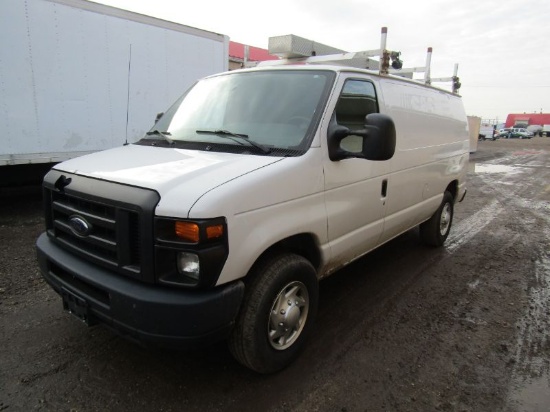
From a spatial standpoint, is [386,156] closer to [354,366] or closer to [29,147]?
[354,366]

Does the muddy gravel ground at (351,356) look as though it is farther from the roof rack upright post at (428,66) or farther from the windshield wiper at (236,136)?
the roof rack upright post at (428,66)

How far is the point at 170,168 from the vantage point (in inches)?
101

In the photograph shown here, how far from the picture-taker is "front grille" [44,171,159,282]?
2221 millimetres

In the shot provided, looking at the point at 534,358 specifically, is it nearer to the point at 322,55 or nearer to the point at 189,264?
the point at 189,264

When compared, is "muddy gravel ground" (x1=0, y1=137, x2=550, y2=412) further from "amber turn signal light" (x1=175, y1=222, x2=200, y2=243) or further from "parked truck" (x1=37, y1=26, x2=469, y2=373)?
"amber turn signal light" (x1=175, y1=222, x2=200, y2=243)

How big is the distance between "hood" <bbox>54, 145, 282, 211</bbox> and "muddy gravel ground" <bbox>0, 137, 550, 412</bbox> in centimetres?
136

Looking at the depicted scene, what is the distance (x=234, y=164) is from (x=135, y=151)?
41.9 inches

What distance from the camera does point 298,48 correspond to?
446 cm

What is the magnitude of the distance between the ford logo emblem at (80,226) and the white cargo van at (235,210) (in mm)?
13

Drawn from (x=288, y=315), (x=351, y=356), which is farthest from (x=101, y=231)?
(x=351, y=356)

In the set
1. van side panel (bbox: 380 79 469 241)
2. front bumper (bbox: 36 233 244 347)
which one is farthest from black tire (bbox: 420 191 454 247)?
front bumper (bbox: 36 233 244 347)

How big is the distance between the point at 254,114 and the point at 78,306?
1.86 meters

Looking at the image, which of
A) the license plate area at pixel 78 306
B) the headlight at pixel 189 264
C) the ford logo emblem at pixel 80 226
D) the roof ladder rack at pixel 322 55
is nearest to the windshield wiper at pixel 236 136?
the headlight at pixel 189 264

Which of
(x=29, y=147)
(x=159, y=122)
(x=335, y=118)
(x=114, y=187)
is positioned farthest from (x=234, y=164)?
(x=29, y=147)
